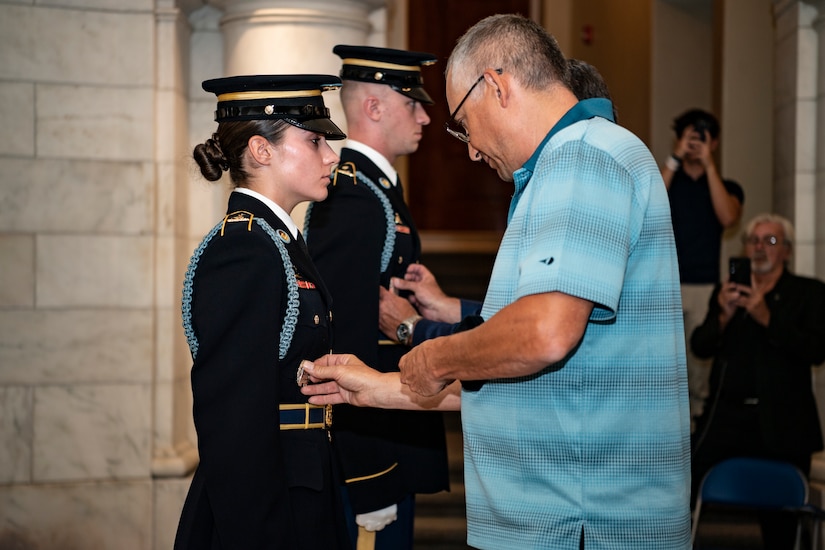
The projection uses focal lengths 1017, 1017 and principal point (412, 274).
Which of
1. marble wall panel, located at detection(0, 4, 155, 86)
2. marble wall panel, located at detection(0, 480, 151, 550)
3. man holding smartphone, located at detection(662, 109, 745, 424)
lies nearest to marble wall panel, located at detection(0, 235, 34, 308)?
marble wall panel, located at detection(0, 4, 155, 86)

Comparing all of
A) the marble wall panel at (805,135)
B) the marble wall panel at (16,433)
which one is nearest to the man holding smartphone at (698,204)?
the marble wall panel at (805,135)

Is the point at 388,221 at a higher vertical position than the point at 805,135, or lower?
lower

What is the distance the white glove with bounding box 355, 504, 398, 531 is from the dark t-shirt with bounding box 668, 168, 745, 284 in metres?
2.89

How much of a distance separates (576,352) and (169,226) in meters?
3.05

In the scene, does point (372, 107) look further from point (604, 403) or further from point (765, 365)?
point (765, 365)

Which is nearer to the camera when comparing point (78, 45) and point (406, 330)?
point (406, 330)

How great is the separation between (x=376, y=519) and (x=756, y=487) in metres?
1.76

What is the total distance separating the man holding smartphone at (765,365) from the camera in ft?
13.9

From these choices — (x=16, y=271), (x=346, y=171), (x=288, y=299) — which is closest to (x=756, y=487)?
(x=346, y=171)

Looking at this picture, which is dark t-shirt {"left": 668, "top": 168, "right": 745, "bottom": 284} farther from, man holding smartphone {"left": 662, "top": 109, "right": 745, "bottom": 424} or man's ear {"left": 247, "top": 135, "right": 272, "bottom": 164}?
man's ear {"left": 247, "top": 135, "right": 272, "bottom": 164}

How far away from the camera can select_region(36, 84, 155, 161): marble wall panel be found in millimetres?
4348

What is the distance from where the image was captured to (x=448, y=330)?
2508mm

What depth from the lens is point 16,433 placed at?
4.32 metres

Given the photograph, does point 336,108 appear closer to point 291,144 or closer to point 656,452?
point 291,144
